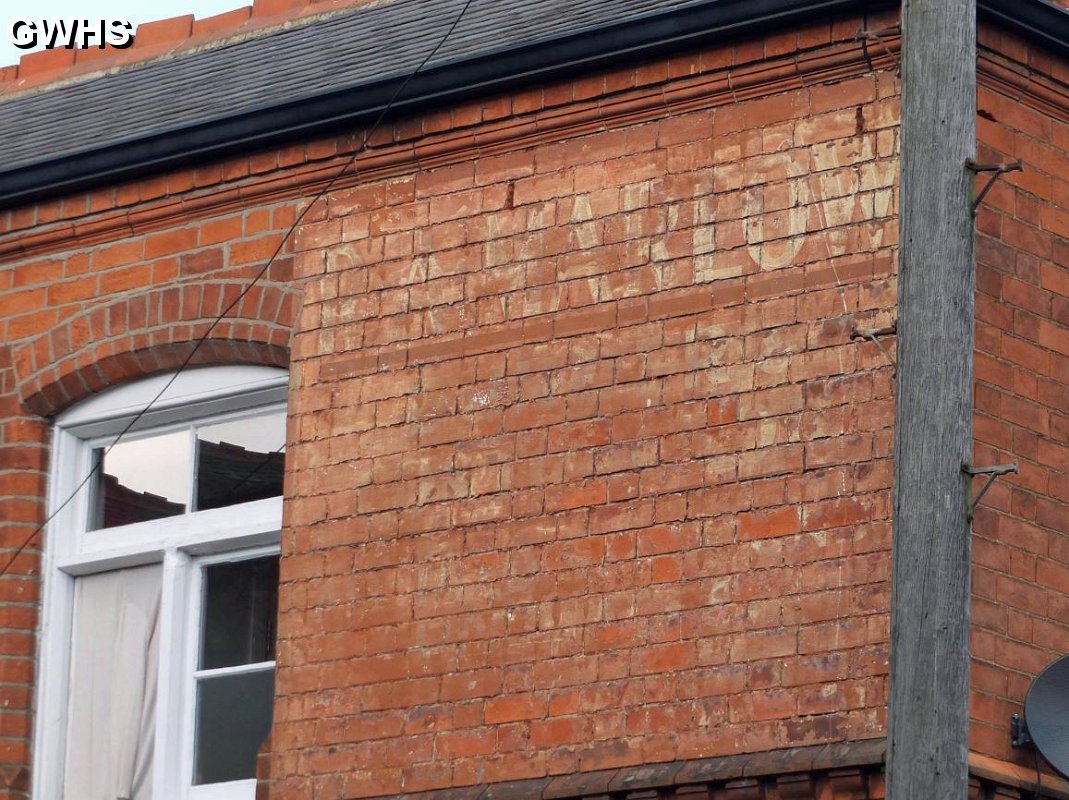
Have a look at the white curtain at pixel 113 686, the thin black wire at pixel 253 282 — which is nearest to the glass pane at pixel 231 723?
the white curtain at pixel 113 686

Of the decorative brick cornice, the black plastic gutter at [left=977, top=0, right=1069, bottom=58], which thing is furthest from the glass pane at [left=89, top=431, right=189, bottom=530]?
the black plastic gutter at [left=977, top=0, right=1069, bottom=58]

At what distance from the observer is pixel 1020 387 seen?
9.55 metres

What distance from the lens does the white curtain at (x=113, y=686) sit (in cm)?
1149

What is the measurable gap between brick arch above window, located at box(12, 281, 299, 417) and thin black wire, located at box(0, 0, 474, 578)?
24 millimetres

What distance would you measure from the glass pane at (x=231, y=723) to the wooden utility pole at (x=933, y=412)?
429cm

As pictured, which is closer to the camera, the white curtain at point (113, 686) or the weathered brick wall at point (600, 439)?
the weathered brick wall at point (600, 439)

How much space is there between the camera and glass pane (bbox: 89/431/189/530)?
38.4 ft

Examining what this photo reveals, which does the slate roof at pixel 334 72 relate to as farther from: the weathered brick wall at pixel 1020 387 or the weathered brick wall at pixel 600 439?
the weathered brick wall at pixel 1020 387

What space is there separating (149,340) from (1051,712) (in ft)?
15.9

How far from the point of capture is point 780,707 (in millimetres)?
9125

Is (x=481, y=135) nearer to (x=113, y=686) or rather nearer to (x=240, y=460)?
(x=240, y=460)

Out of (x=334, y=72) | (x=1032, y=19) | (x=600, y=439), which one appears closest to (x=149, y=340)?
(x=334, y=72)

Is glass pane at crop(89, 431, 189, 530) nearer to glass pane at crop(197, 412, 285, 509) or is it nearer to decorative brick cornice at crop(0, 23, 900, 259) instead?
glass pane at crop(197, 412, 285, 509)

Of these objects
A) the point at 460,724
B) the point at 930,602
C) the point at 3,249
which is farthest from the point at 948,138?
the point at 3,249
